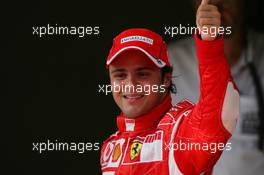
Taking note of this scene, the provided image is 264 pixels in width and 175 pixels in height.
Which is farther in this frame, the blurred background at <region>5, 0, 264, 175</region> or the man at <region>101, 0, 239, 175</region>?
the blurred background at <region>5, 0, 264, 175</region>

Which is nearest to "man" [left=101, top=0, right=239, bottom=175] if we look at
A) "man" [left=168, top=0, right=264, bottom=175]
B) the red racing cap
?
the red racing cap

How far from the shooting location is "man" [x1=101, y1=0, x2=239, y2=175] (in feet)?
5.15

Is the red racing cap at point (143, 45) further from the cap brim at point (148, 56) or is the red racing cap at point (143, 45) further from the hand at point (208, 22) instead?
the hand at point (208, 22)

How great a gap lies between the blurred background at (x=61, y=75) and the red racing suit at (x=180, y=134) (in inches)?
29.0

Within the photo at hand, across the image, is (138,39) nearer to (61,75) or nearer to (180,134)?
(180,134)

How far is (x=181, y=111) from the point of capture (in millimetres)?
1779

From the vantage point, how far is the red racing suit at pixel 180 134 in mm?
1568

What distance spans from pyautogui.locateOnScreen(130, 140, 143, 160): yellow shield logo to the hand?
0.40m

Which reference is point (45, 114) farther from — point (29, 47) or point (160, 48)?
point (160, 48)

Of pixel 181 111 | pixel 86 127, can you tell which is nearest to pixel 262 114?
pixel 86 127

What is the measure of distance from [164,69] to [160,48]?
58 millimetres

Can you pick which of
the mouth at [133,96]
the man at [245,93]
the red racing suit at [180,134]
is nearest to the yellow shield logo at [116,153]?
the red racing suit at [180,134]

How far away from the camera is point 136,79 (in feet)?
6.07

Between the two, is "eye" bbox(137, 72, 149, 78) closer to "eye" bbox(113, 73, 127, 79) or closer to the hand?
"eye" bbox(113, 73, 127, 79)
